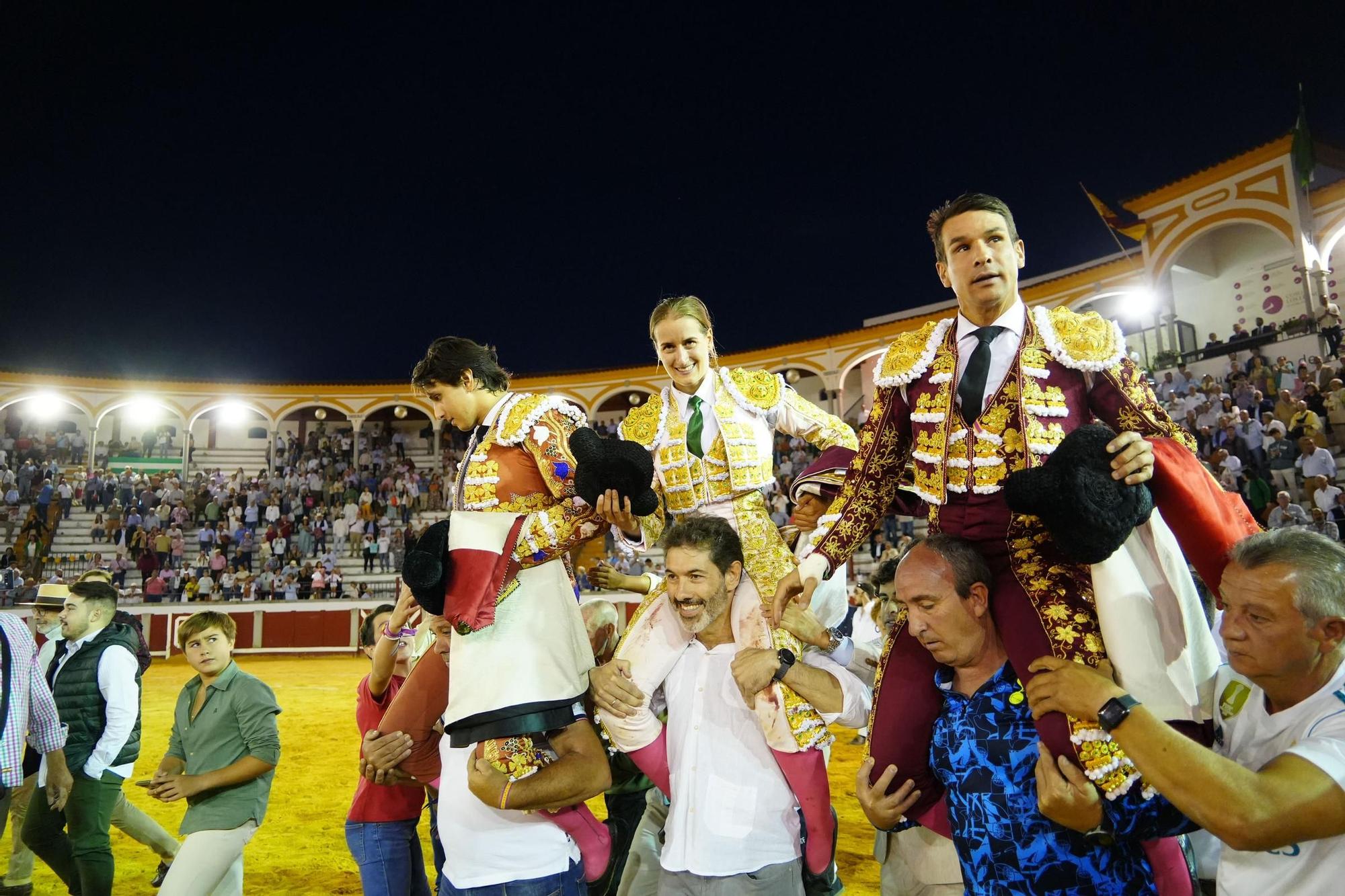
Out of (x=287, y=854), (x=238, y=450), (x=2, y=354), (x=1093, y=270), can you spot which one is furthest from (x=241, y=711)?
(x=2, y=354)

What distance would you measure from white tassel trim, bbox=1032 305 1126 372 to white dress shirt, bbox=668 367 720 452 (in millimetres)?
1285

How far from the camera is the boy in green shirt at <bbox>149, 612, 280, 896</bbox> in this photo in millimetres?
3426

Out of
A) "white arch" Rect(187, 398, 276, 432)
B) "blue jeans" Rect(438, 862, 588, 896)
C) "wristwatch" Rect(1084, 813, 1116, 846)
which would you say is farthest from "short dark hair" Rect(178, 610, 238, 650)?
"white arch" Rect(187, 398, 276, 432)

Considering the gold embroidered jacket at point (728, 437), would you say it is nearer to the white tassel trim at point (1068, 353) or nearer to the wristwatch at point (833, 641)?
the wristwatch at point (833, 641)

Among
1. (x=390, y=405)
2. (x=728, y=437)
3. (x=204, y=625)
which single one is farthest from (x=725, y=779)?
(x=390, y=405)

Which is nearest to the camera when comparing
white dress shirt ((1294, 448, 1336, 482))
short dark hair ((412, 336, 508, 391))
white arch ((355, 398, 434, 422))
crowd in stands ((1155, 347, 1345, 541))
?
short dark hair ((412, 336, 508, 391))

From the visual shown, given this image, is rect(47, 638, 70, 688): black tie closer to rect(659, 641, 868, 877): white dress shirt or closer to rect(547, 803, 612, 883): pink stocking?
rect(547, 803, 612, 883): pink stocking

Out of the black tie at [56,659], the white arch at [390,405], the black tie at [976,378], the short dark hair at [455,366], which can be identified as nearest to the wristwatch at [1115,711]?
the black tie at [976,378]

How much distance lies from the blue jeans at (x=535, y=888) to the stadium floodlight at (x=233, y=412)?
25.4 m

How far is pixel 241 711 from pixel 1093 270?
18492mm

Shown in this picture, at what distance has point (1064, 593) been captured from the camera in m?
1.95

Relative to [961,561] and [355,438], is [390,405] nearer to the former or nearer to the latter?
[355,438]

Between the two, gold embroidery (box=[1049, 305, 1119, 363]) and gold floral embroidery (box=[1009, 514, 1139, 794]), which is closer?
gold floral embroidery (box=[1009, 514, 1139, 794])

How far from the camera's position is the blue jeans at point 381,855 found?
312 cm
